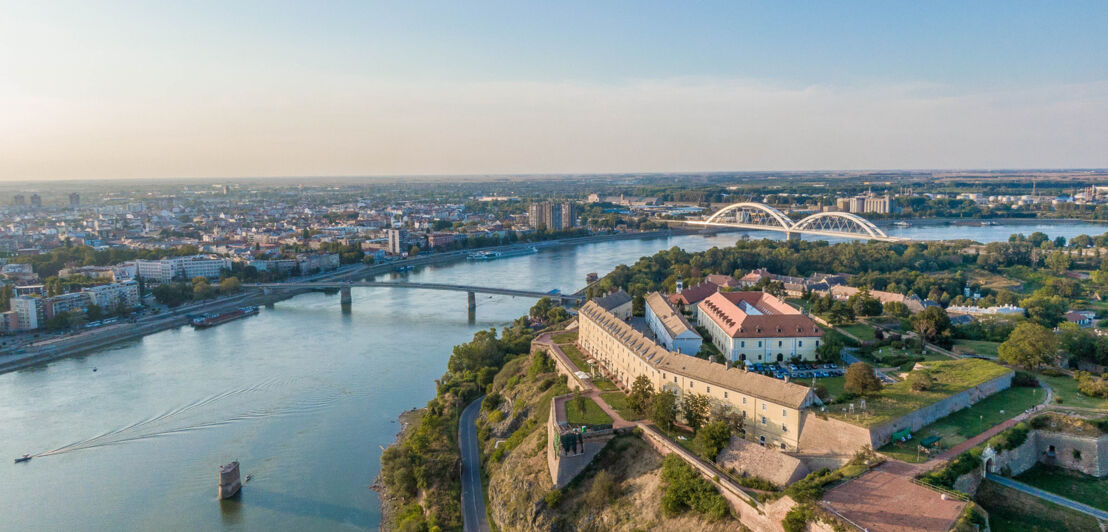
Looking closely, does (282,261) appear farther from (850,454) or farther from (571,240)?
(850,454)

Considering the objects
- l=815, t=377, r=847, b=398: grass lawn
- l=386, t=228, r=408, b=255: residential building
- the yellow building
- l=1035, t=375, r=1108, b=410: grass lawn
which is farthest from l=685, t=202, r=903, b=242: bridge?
l=815, t=377, r=847, b=398: grass lawn

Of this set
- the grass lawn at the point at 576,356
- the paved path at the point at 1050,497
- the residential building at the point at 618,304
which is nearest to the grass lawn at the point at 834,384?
the paved path at the point at 1050,497

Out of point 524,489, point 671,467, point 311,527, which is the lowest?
point 311,527

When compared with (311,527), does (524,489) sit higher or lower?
higher

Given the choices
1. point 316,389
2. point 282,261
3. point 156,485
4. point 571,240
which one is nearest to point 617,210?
point 571,240

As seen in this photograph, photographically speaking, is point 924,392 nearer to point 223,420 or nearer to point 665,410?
point 665,410

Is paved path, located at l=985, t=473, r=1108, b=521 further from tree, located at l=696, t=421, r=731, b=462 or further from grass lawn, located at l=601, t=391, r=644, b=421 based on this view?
grass lawn, located at l=601, t=391, r=644, b=421

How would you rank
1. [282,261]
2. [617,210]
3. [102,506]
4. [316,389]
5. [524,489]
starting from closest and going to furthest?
Answer: [524,489] → [102,506] → [316,389] → [282,261] → [617,210]
